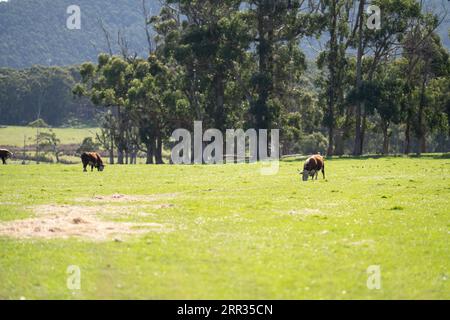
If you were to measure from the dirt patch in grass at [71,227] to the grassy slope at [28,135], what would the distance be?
406 ft

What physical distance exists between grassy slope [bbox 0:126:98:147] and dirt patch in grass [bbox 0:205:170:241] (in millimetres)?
123699

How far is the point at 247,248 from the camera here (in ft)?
52.5

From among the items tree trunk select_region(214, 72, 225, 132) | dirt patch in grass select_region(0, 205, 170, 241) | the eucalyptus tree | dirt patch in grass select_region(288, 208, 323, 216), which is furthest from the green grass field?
the eucalyptus tree

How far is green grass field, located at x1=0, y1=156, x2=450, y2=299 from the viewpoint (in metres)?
12.6

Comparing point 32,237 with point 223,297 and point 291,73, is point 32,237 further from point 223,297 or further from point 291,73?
point 291,73

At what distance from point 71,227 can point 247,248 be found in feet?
18.0

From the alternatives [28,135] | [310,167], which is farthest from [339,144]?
[28,135]

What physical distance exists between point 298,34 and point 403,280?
61.5 metres

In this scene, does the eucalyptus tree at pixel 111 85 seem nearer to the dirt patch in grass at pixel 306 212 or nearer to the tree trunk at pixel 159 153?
the tree trunk at pixel 159 153

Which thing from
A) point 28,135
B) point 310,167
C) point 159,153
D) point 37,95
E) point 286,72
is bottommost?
point 310,167

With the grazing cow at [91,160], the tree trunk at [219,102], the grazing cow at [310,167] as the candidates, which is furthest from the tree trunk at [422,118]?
the grazing cow at [91,160]

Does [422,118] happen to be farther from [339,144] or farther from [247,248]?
[247,248]

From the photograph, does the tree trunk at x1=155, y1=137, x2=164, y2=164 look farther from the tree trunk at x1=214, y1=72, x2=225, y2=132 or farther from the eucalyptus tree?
the tree trunk at x1=214, y1=72, x2=225, y2=132

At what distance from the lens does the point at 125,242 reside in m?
16.4
